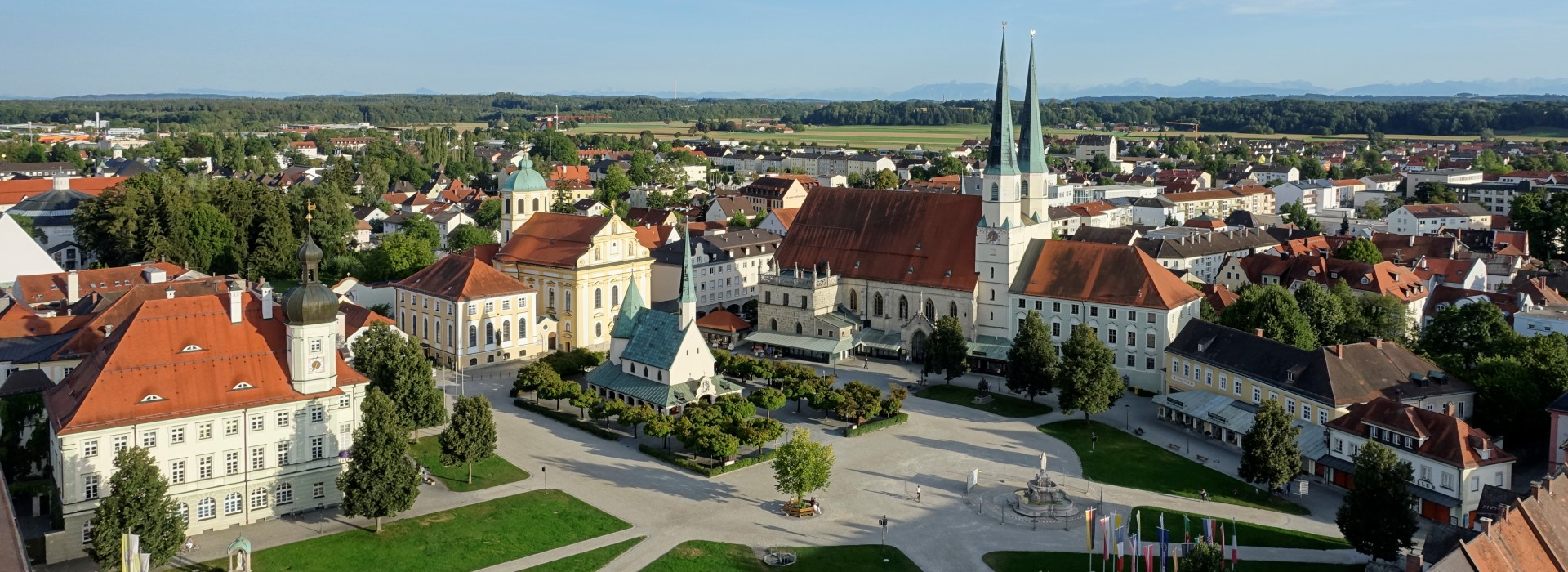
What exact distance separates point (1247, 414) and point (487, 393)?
3683 cm

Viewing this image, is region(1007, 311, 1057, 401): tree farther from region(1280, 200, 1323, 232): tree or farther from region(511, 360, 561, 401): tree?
region(1280, 200, 1323, 232): tree

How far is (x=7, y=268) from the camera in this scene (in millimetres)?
71062

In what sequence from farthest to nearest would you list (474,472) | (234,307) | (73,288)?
1. (73,288)
2. (474,472)
3. (234,307)

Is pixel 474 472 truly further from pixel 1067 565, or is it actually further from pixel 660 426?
pixel 1067 565

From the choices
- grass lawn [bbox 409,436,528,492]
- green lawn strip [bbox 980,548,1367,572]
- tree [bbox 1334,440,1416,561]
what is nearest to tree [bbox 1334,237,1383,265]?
tree [bbox 1334,440,1416,561]

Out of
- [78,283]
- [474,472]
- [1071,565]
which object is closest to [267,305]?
[474,472]

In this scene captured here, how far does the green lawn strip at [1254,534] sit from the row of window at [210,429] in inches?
1171

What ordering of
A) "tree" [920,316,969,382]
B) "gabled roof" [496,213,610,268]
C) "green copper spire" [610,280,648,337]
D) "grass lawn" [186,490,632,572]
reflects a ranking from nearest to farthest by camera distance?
1. "grass lawn" [186,490,632,572]
2. "green copper spire" [610,280,648,337]
3. "tree" [920,316,969,382]
4. "gabled roof" [496,213,610,268]

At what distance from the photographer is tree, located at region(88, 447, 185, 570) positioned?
115 ft

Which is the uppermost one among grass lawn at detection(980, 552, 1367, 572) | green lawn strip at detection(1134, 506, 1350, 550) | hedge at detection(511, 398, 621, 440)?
hedge at detection(511, 398, 621, 440)

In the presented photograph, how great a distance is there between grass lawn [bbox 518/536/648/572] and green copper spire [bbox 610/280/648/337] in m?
20.2

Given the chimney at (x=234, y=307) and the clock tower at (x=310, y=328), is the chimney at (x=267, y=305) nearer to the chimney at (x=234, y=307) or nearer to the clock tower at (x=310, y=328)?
the chimney at (x=234, y=307)

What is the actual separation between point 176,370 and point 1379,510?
39.9m

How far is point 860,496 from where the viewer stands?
46.2 m
